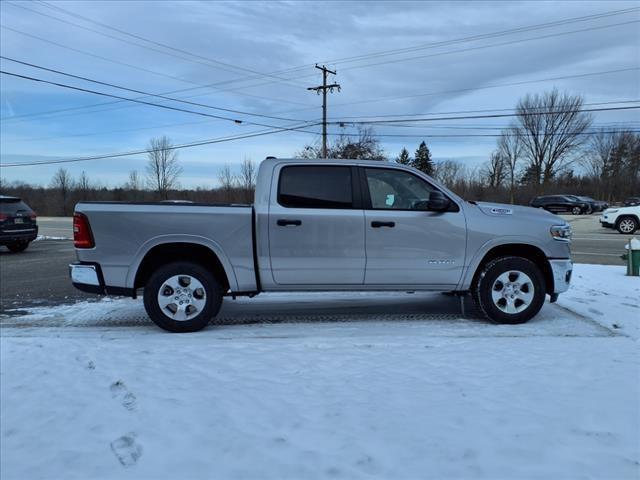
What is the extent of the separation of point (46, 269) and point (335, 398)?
1012cm

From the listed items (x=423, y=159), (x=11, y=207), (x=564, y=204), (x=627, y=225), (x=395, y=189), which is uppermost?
(x=423, y=159)

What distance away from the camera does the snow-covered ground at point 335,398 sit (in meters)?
2.61

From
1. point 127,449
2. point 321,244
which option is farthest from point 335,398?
point 321,244

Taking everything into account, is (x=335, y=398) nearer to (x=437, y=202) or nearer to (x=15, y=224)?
(x=437, y=202)

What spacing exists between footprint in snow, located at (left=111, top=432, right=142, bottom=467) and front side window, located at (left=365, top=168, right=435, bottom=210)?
3.38 metres

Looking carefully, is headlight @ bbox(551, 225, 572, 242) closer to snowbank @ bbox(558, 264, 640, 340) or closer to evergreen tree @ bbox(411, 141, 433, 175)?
snowbank @ bbox(558, 264, 640, 340)

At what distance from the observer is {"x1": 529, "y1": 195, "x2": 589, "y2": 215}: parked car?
39.0 meters

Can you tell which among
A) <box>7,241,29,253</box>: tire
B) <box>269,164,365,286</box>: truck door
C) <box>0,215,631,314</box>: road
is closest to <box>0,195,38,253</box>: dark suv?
<box>7,241,29,253</box>: tire

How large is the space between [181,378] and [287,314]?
2396mm

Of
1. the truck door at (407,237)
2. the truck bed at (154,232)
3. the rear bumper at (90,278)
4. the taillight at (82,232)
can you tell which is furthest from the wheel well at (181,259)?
the truck door at (407,237)

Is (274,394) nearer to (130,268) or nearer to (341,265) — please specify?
(341,265)

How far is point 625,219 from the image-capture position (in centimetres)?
2091

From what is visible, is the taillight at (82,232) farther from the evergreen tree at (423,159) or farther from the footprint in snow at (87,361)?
the evergreen tree at (423,159)

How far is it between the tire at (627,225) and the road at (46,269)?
2458mm
